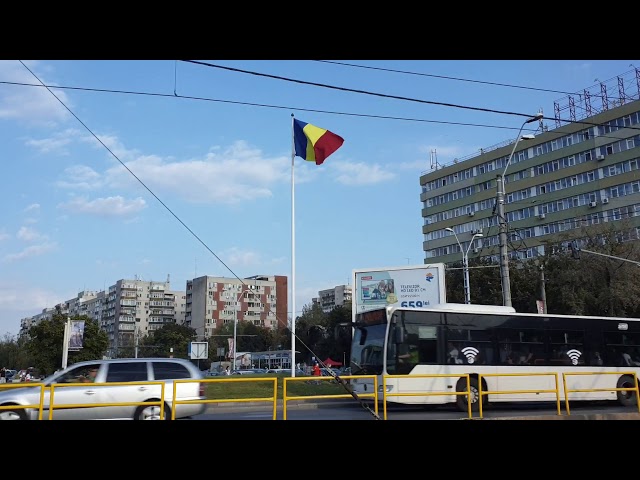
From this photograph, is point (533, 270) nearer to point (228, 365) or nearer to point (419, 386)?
point (419, 386)

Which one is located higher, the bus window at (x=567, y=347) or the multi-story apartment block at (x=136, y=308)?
the multi-story apartment block at (x=136, y=308)

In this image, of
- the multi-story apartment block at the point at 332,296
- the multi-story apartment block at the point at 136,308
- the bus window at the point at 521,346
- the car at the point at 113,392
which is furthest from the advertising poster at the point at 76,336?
the multi-story apartment block at the point at 332,296

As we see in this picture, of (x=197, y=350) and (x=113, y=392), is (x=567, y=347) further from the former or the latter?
(x=197, y=350)

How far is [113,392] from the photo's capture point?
13.1 m

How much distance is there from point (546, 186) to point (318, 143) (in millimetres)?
61108

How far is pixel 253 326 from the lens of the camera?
11844 cm

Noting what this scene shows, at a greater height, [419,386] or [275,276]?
[275,276]

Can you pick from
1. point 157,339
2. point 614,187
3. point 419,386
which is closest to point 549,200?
point 614,187

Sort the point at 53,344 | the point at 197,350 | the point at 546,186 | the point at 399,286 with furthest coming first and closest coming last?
the point at 546,186 < the point at 53,344 < the point at 399,286 < the point at 197,350

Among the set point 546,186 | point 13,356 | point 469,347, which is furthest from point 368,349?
point 546,186

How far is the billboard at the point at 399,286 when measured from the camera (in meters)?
34.7

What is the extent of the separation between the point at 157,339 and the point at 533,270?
204ft

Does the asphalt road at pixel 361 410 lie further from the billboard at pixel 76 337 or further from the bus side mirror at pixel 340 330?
the billboard at pixel 76 337
